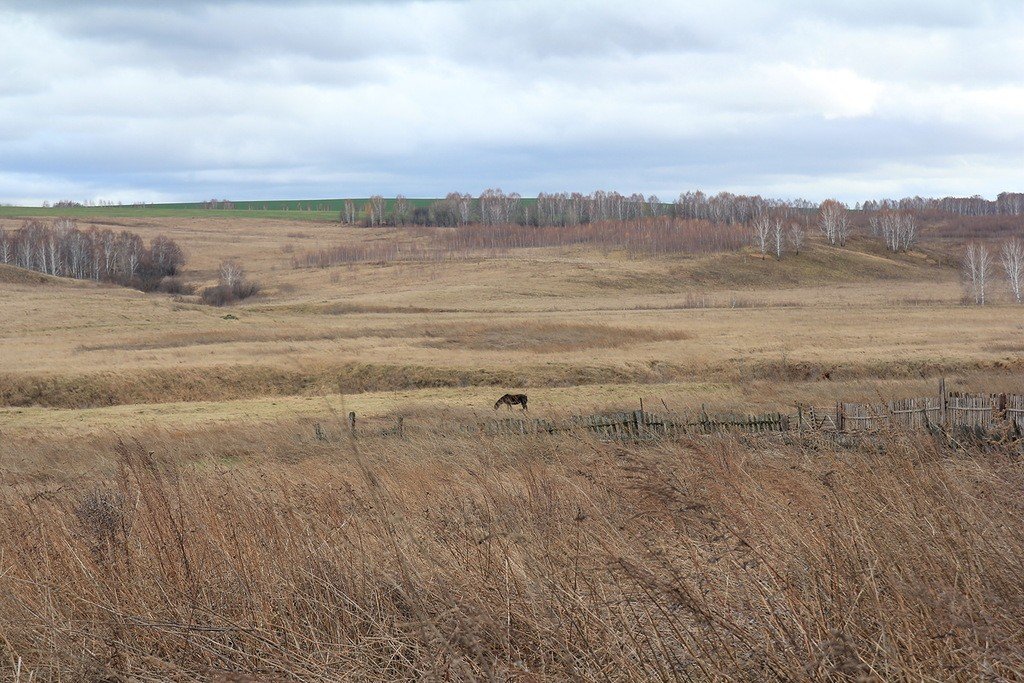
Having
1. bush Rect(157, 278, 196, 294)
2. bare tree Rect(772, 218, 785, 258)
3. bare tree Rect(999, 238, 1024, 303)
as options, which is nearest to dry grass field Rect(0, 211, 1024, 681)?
bare tree Rect(999, 238, 1024, 303)

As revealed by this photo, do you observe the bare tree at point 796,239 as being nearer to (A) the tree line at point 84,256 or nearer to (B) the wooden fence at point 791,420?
(A) the tree line at point 84,256

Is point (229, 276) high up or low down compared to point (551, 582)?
down

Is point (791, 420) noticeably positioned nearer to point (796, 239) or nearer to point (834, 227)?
point (796, 239)

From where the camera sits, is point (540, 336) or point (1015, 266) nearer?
point (540, 336)

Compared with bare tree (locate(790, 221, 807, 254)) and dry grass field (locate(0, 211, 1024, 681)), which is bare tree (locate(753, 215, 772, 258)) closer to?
bare tree (locate(790, 221, 807, 254))

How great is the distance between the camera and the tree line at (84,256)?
4941 inches

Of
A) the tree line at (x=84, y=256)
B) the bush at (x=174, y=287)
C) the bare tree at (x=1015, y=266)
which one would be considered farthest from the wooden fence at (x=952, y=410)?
the tree line at (x=84, y=256)

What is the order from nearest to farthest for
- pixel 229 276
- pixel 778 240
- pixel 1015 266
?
pixel 1015 266
pixel 229 276
pixel 778 240

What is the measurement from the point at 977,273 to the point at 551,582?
9075 centimetres

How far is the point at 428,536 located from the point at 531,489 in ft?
3.80

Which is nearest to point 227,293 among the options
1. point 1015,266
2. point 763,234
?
point 1015,266

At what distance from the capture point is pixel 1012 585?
367cm

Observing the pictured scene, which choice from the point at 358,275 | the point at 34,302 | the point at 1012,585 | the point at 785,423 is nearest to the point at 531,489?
the point at 1012,585

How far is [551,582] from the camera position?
3.82 m
